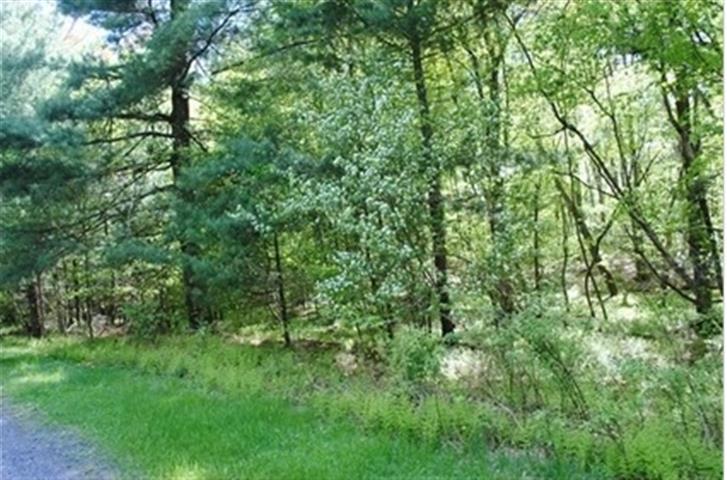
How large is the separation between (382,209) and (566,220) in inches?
254

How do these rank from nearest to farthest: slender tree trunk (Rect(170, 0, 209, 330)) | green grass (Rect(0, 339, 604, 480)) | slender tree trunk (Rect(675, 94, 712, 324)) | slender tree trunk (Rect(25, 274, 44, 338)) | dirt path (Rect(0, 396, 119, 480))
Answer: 1. green grass (Rect(0, 339, 604, 480))
2. dirt path (Rect(0, 396, 119, 480))
3. slender tree trunk (Rect(675, 94, 712, 324))
4. slender tree trunk (Rect(170, 0, 209, 330))
5. slender tree trunk (Rect(25, 274, 44, 338))

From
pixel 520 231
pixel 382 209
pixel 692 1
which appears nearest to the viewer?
pixel 692 1

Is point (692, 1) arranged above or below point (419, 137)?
above

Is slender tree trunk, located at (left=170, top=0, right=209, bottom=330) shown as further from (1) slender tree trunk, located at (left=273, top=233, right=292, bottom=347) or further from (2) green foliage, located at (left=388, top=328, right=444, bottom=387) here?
(2) green foliage, located at (left=388, top=328, right=444, bottom=387)

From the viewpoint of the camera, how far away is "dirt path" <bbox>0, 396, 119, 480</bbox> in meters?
5.07

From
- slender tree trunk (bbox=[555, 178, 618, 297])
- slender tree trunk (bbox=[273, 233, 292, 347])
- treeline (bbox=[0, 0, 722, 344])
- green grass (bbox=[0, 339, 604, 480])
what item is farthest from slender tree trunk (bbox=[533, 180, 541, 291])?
slender tree trunk (bbox=[273, 233, 292, 347])

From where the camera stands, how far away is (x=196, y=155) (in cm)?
1125

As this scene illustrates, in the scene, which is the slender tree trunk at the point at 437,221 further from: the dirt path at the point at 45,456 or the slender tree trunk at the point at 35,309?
the slender tree trunk at the point at 35,309

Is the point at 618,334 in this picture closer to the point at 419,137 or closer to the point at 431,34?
the point at 419,137

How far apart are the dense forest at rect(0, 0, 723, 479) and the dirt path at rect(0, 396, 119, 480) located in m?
2.14

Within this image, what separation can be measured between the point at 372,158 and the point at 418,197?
2.32 feet

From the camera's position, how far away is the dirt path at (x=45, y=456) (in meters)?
5.07

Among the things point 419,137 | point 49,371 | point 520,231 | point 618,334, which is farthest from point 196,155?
point 618,334

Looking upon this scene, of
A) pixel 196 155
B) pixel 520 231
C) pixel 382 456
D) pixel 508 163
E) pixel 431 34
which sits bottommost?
pixel 382 456
